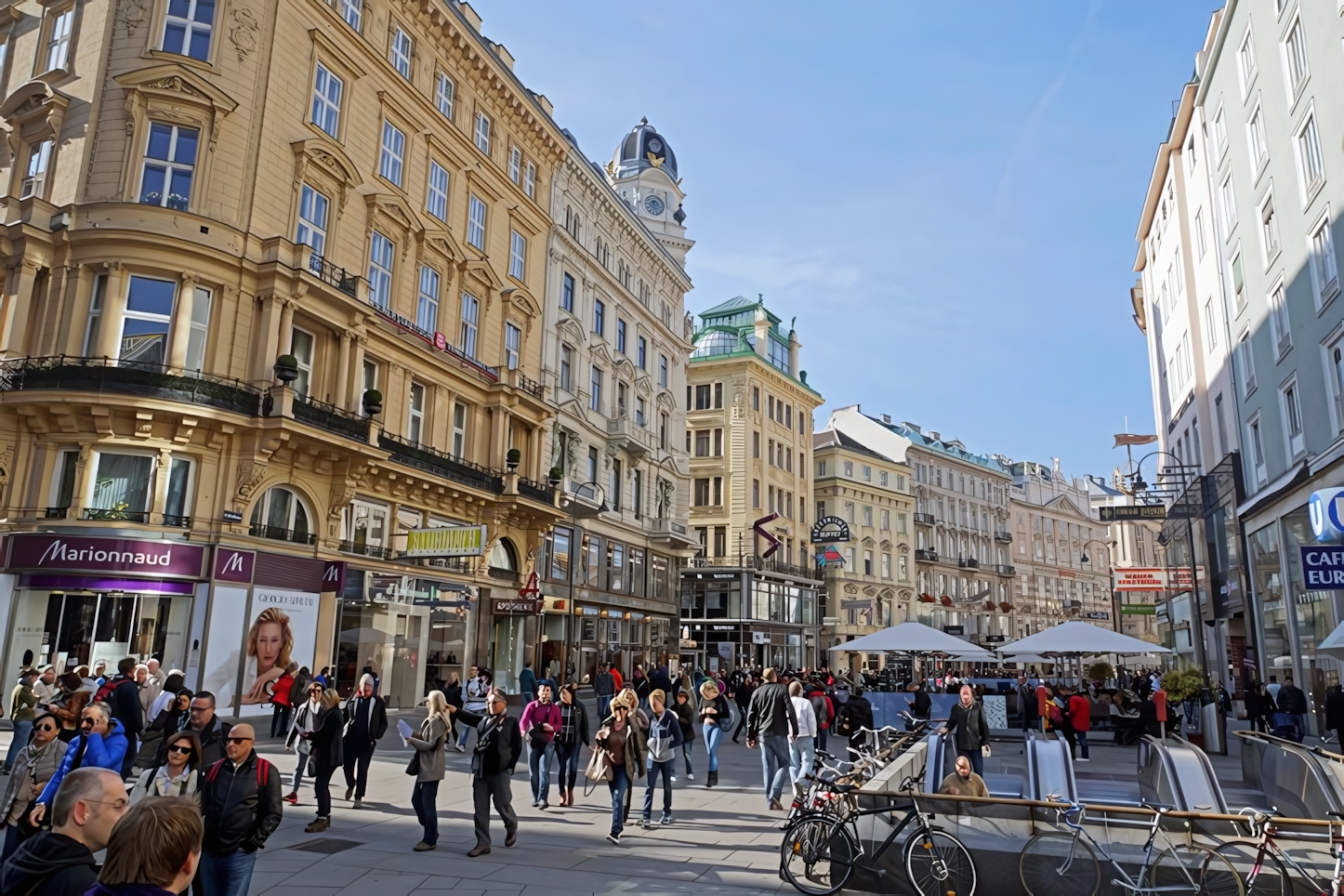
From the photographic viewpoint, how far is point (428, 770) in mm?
10148

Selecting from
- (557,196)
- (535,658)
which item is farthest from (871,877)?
(557,196)

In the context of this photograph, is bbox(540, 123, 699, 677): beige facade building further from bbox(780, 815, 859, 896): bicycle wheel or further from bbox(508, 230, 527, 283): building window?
bbox(780, 815, 859, 896): bicycle wheel

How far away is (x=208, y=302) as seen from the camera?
23.0 metres

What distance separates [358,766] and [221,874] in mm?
6844

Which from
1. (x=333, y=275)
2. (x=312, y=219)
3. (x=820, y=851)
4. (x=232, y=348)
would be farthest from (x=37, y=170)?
(x=820, y=851)

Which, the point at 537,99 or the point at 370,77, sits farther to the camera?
the point at 537,99

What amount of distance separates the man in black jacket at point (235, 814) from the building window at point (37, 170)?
22.9 m

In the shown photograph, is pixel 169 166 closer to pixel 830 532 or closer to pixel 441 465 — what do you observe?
pixel 441 465

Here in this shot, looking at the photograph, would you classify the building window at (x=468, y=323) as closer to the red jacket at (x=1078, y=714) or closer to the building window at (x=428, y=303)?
the building window at (x=428, y=303)

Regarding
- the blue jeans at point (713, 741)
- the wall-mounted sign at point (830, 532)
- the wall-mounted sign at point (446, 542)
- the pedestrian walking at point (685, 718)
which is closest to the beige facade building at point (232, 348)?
the wall-mounted sign at point (446, 542)

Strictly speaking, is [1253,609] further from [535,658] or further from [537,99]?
[537,99]

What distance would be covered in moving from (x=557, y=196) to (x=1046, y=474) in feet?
263

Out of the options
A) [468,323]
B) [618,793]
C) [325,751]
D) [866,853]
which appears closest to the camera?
[866,853]

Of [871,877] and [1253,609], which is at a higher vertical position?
[1253,609]
